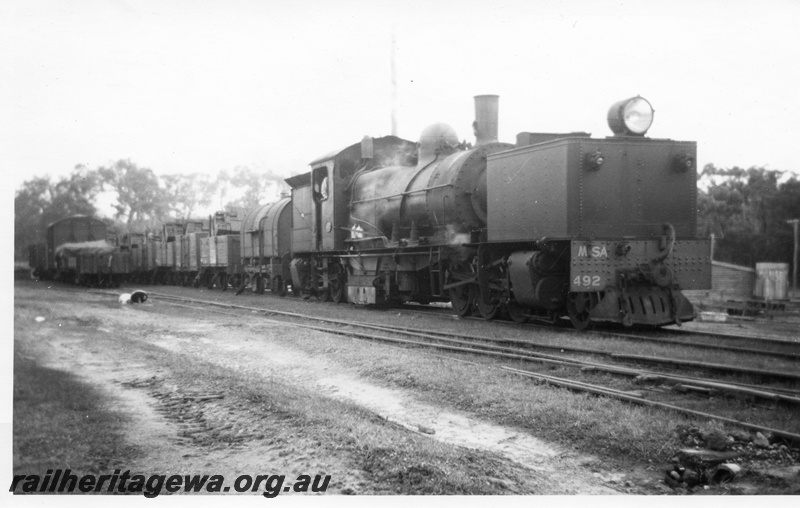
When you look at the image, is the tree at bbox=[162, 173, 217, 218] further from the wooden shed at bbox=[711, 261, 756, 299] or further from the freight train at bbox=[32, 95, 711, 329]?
the wooden shed at bbox=[711, 261, 756, 299]

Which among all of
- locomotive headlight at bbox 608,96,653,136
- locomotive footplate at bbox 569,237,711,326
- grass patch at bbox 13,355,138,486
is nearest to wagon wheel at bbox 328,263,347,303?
locomotive footplate at bbox 569,237,711,326

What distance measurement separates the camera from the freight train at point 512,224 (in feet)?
31.0

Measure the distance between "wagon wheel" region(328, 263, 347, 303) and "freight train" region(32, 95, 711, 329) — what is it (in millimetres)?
39

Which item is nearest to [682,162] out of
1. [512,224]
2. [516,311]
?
[512,224]

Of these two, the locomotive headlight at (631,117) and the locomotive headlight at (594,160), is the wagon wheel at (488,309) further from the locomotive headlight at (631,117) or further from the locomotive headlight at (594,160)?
the locomotive headlight at (631,117)

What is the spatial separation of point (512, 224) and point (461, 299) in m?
2.69

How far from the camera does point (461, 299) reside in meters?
12.8

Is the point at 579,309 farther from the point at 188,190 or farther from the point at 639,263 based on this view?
the point at 188,190

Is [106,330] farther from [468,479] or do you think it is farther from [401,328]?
[468,479]

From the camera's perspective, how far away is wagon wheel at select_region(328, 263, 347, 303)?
17.0 metres

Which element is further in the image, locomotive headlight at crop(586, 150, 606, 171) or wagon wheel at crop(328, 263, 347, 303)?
wagon wheel at crop(328, 263, 347, 303)

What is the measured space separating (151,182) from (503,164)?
18.4 ft

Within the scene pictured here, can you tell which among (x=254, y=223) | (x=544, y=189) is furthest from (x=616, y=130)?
(x=254, y=223)

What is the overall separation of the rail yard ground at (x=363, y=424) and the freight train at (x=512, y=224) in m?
1.89
